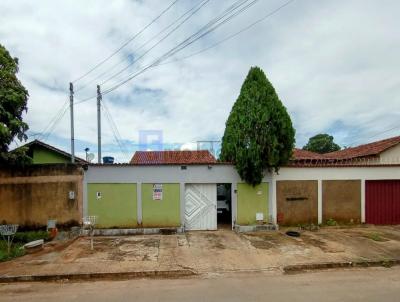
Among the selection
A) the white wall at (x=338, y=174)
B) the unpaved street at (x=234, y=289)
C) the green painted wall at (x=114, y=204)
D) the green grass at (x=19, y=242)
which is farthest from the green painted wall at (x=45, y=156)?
the white wall at (x=338, y=174)

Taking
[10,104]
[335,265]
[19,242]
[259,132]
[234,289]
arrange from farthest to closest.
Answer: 1. [259,132]
2. [19,242]
3. [10,104]
4. [335,265]
5. [234,289]

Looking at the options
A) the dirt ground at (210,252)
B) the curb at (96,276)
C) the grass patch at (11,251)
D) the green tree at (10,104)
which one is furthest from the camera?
the green tree at (10,104)

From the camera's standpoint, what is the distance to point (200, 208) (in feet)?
40.0

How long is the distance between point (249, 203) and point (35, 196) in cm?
864

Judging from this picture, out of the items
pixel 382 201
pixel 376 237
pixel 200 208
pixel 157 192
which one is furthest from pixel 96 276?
pixel 382 201

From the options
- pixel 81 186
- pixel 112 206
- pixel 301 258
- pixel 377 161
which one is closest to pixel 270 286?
pixel 301 258

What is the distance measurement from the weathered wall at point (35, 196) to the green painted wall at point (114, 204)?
84 cm

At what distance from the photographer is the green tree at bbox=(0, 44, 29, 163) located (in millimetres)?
9477

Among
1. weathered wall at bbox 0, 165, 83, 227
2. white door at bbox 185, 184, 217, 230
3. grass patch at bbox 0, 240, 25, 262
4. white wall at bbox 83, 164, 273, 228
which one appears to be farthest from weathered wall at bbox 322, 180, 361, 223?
grass patch at bbox 0, 240, 25, 262

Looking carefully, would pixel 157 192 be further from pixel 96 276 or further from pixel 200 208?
pixel 96 276

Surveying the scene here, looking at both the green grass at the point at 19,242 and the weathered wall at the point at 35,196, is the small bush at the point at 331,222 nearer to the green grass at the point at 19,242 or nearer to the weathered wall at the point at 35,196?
the weathered wall at the point at 35,196

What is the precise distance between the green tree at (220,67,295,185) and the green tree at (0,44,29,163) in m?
7.86

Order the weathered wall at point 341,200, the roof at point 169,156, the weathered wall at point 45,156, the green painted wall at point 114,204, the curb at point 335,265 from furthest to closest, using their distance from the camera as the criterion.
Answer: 1. the roof at point 169,156
2. the weathered wall at point 45,156
3. the weathered wall at point 341,200
4. the green painted wall at point 114,204
5. the curb at point 335,265

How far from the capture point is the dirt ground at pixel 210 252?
761 cm
